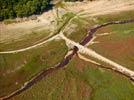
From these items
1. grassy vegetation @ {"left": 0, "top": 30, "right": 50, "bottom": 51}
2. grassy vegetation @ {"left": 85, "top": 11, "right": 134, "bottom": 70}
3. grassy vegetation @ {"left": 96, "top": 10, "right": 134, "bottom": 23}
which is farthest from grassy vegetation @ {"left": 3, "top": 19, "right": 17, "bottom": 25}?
grassy vegetation @ {"left": 85, "top": 11, "right": 134, "bottom": 70}

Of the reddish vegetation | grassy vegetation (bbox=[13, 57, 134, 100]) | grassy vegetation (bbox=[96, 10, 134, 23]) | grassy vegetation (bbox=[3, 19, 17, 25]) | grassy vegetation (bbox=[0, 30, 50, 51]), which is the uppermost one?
grassy vegetation (bbox=[96, 10, 134, 23])

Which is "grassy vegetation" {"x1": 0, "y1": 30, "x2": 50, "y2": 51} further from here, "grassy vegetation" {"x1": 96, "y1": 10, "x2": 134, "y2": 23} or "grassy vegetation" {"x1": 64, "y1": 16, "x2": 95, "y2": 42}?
"grassy vegetation" {"x1": 96, "y1": 10, "x2": 134, "y2": 23}

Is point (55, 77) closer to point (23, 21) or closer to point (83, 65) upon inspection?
point (83, 65)

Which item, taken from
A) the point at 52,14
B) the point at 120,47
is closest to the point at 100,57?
the point at 120,47

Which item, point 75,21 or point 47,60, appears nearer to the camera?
point 47,60

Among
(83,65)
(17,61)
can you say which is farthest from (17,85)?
(83,65)

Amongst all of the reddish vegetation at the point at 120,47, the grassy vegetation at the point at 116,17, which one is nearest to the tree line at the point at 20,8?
the grassy vegetation at the point at 116,17
